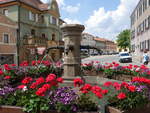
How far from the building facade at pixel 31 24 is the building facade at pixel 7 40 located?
99cm

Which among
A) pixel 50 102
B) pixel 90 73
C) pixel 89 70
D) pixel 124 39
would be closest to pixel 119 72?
pixel 90 73

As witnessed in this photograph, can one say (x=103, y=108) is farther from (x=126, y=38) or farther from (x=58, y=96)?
(x=126, y=38)

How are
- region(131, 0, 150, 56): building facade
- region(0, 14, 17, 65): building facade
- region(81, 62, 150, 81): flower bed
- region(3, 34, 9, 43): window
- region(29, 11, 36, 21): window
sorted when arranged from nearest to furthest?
region(81, 62, 150, 81): flower bed, region(0, 14, 17, 65): building facade, region(3, 34, 9, 43): window, region(131, 0, 150, 56): building facade, region(29, 11, 36, 21): window

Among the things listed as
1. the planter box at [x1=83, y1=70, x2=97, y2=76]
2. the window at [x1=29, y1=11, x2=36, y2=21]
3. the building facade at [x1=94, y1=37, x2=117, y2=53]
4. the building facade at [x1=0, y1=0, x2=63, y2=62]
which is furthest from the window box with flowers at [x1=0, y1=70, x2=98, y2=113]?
the building facade at [x1=94, y1=37, x2=117, y2=53]

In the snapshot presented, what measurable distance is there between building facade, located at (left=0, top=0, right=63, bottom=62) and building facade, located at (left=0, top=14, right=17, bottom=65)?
0.99 metres

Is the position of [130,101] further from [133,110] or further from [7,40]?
[7,40]

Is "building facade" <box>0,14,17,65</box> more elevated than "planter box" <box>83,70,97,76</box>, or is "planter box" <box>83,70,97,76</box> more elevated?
"building facade" <box>0,14,17,65</box>

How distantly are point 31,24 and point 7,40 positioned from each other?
7.34 m

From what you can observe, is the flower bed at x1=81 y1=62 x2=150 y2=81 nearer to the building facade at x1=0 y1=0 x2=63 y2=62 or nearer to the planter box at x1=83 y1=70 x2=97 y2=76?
the planter box at x1=83 y1=70 x2=97 y2=76

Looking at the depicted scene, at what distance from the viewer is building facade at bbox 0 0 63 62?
28.7 metres

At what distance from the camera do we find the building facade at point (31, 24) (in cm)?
2870

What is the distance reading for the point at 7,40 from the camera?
2614 cm

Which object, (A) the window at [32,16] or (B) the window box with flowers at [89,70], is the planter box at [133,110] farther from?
(A) the window at [32,16]

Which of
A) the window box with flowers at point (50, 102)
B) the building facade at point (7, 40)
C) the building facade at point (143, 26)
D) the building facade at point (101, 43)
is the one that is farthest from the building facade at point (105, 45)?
the window box with flowers at point (50, 102)
